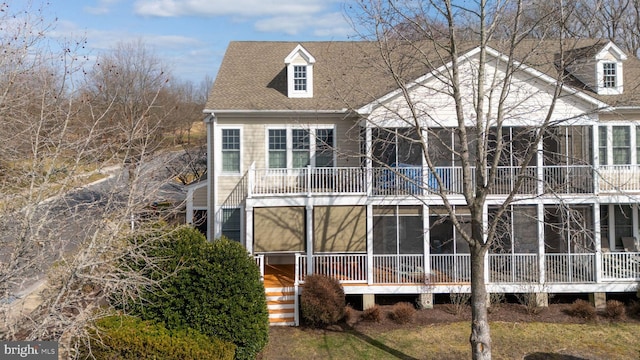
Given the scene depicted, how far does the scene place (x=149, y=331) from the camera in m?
11.9

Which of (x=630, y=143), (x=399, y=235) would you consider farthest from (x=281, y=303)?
(x=630, y=143)

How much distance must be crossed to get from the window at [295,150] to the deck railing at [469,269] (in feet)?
12.0

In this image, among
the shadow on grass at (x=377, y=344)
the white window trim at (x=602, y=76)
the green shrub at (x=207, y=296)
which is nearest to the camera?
the green shrub at (x=207, y=296)

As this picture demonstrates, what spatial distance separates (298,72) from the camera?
65.3ft

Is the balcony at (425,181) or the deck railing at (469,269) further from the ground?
the balcony at (425,181)

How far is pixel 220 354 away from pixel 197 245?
2.69 metres

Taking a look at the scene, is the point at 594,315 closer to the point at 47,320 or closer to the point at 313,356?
the point at 313,356

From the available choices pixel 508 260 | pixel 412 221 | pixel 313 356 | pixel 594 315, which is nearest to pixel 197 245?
pixel 313 356

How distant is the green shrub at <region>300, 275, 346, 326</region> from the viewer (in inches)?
597

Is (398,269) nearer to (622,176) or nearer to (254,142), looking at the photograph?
(254,142)

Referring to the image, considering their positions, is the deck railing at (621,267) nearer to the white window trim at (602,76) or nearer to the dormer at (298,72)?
the white window trim at (602,76)

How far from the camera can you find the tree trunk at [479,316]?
1230 centimetres

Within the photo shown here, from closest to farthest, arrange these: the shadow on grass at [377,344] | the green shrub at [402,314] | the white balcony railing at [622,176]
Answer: the shadow on grass at [377,344] → the green shrub at [402,314] → the white balcony railing at [622,176]

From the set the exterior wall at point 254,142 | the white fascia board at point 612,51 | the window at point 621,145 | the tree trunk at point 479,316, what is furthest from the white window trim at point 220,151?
the window at point 621,145
